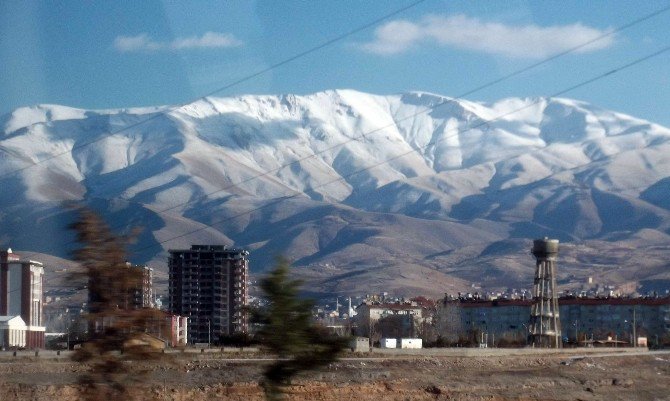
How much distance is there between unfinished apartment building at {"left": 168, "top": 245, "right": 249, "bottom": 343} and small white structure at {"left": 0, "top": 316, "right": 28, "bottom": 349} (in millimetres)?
31727

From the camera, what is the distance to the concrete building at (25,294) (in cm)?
6806

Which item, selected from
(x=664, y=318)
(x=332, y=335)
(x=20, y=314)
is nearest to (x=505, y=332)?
(x=664, y=318)

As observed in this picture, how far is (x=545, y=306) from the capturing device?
9450 centimetres

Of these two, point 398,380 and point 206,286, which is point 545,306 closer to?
point 206,286

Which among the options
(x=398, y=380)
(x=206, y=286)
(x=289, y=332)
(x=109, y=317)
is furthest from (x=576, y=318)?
(x=109, y=317)

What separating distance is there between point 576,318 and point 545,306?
25927 mm

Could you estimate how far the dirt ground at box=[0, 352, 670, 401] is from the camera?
3872 cm

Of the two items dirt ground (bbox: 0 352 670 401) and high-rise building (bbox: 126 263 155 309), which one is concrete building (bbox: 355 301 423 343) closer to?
dirt ground (bbox: 0 352 670 401)

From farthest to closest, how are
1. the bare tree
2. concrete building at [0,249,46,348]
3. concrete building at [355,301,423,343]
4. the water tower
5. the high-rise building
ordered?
concrete building at [355,301,423,343]
the water tower
concrete building at [0,249,46,348]
the high-rise building
the bare tree

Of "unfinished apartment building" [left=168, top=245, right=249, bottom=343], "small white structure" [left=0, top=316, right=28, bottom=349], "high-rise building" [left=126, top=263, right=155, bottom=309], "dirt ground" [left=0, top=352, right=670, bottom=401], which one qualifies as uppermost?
"unfinished apartment building" [left=168, top=245, right=249, bottom=343]

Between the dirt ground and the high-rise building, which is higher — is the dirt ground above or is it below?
below

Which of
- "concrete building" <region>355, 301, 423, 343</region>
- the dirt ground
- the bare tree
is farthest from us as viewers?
"concrete building" <region>355, 301, 423, 343</region>

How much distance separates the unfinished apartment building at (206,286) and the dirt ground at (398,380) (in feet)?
150

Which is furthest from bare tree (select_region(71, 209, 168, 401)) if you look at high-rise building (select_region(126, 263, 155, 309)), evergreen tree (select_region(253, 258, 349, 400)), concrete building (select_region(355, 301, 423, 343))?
concrete building (select_region(355, 301, 423, 343))
